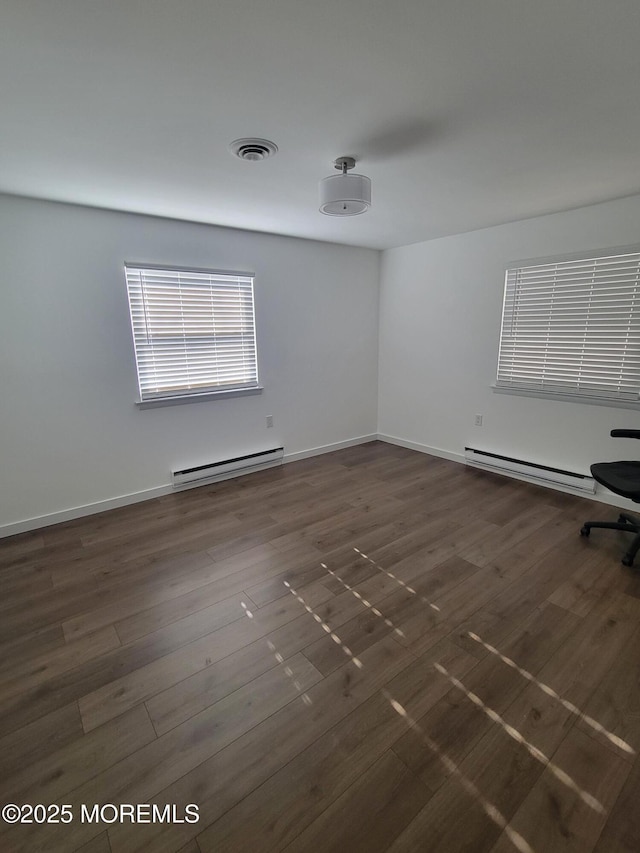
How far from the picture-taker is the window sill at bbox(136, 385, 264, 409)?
10.9 feet

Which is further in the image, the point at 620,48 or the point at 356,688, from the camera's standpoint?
the point at 356,688

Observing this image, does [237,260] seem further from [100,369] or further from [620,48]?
[620,48]

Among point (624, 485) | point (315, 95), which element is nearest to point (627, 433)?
point (624, 485)

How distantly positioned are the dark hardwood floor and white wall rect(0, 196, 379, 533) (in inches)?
22.0

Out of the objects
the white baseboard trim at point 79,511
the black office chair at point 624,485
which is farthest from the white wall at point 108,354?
the black office chair at point 624,485

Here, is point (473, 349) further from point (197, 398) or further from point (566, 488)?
point (197, 398)

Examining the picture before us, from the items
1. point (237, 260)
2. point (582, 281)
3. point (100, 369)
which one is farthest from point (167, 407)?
point (582, 281)

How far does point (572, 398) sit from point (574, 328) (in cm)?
59

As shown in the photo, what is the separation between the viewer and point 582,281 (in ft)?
10.3

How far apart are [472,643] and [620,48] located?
2.38m

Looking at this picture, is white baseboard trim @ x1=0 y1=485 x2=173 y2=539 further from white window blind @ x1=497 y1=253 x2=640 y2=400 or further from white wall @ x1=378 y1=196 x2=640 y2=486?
white window blind @ x1=497 y1=253 x2=640 y2=400

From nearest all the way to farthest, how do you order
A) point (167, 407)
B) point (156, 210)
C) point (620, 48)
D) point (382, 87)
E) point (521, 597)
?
point (620, 48) → point (382, 87) → point (521, 597) → point (156, 210) → point (167, 407)

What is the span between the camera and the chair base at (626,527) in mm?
2381

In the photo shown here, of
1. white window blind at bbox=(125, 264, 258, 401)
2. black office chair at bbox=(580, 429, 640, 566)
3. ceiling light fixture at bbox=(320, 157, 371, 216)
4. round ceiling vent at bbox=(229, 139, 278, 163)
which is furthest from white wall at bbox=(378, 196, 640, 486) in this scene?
round ceiling vent at bbox=(229, 139, 278, 163)
